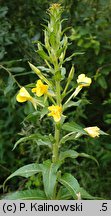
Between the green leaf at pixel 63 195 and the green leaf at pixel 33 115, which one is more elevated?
the green leaf at pixel 33 115

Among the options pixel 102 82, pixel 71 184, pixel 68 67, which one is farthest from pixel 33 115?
pixel 68 67

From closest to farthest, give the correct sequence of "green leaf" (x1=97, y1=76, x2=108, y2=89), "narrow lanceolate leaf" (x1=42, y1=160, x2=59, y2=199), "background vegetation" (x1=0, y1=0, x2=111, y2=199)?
"narrow lanceolate leaf" (x1=42, y1=160, x2=59, y2=199) < "background vegetation" (x1=0, y1=0, x2=111, y2=199) < "green leaf" (x1=97, y1=76, x2=108, y2=89)

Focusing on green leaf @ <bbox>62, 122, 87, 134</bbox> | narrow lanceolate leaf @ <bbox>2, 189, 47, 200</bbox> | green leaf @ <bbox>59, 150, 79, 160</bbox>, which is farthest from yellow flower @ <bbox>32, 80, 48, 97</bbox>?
narrow lanceolate leaf @ <bbox>2, 189, 47, 200</bbox>

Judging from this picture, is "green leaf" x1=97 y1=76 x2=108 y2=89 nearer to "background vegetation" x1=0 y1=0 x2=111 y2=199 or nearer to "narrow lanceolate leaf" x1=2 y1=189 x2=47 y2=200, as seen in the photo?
"background vegetation" x1=0 y1=0 x2=111 y2=199

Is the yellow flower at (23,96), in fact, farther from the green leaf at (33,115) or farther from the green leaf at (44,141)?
the green leaf at (44,141)

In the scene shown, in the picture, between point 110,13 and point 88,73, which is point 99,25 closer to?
point 110,13

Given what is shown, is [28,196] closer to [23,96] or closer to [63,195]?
[63,195]

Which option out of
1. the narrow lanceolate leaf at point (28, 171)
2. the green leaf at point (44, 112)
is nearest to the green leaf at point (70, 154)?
the narrow lanceolate leaf at point (28, 171)
